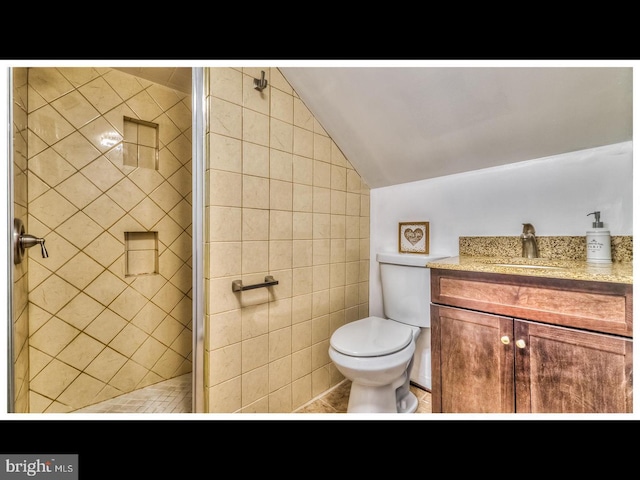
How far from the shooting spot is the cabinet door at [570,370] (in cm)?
65

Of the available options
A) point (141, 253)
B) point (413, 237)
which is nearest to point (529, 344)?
point (413, 237)

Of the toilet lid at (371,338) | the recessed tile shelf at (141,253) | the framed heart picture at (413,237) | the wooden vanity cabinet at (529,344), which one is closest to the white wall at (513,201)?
the framed heart picture at (413,237)

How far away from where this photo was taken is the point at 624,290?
64cm

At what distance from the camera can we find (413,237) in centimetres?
141

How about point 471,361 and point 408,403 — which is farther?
point 408,403

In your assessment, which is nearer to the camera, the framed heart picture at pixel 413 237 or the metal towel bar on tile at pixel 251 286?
the metal towel bar on tile at pixel 251 286

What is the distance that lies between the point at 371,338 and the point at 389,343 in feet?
0.28

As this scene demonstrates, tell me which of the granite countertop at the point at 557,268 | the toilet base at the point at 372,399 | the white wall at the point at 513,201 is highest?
the white wall at the point at 513,201

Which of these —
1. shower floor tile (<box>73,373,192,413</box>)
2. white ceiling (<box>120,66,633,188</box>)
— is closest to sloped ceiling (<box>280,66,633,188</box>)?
white ceiling (<box>120,66,633,188</box>)

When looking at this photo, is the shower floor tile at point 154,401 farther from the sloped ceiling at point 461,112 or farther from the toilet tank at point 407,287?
the sloped ceiling at point 461,112

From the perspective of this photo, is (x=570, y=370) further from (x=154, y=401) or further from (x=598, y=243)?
(x=154, y=401)

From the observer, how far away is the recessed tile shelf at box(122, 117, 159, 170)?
133 centimetres

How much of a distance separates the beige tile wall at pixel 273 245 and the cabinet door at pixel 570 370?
0.82 meters
